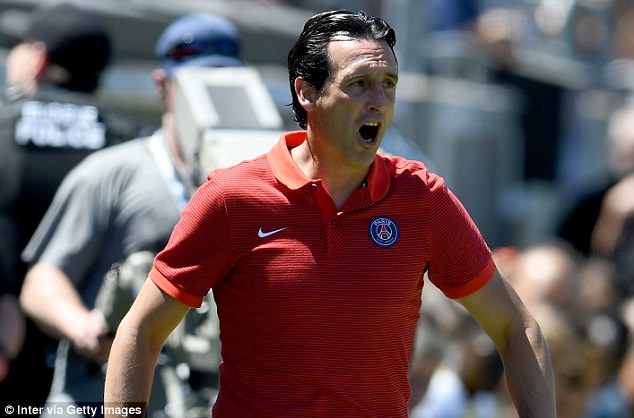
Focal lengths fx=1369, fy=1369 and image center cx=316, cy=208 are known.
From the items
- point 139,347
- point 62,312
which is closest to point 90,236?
point 62,312

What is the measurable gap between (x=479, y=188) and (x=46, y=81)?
4.12 metres

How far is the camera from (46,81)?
Answer: 5.58m

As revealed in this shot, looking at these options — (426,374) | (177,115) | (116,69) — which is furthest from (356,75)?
(116,69)

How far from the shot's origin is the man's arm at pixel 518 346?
3.61 metres

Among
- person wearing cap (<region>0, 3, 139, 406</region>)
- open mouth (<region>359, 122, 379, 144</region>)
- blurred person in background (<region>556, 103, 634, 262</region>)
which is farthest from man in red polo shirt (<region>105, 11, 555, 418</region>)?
blurred person in background (<region>556, 103, 634, 262</region>)

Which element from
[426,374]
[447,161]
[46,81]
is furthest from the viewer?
[447,161]

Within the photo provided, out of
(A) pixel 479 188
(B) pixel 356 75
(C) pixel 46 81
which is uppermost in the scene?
(B) pixel 356 75

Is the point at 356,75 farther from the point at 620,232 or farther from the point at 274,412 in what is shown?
the point at 620,232

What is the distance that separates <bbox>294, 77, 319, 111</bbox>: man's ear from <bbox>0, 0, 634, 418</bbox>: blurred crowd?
1.57 metres

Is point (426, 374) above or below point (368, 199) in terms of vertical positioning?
below

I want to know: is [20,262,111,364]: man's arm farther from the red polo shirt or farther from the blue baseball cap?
the red polo shirt

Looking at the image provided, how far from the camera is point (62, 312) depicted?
480 centimetres

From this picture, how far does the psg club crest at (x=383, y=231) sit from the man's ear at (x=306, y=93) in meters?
0.36

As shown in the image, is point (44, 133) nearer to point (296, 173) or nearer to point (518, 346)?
point (296, 173)
